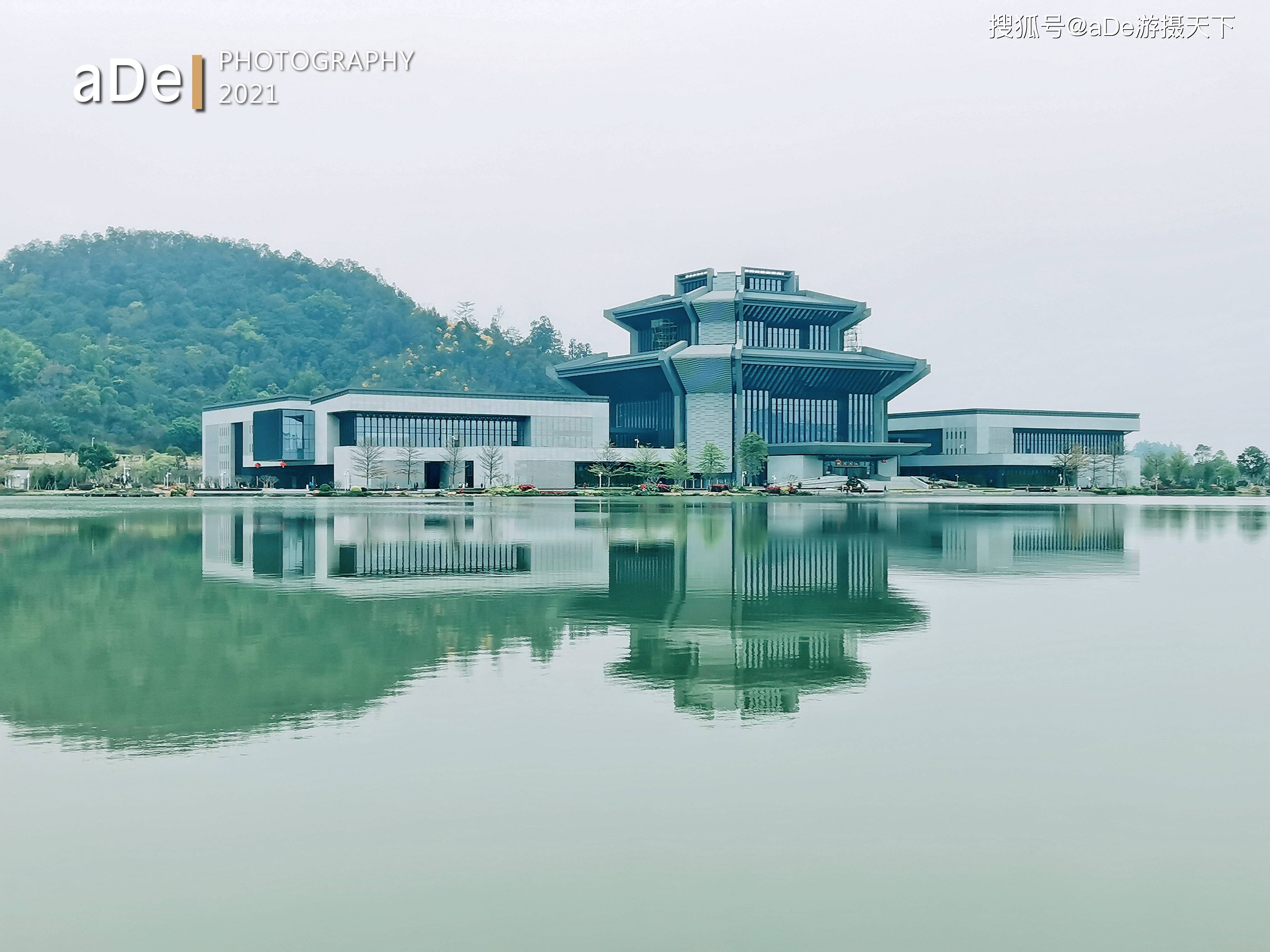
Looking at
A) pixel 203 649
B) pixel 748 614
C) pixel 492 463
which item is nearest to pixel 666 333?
pixel 492 463

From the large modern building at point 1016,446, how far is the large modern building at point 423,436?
4716cm

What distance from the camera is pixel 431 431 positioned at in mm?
140625

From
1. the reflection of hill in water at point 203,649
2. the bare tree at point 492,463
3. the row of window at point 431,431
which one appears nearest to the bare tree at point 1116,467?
the row of window at point 431,431

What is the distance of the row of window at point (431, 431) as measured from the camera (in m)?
138

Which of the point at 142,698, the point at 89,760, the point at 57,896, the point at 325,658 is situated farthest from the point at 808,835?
the point at 325,658

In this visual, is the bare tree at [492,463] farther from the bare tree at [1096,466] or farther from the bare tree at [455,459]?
the bare tree at [1096,466]

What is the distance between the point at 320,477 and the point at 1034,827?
13771 centimetres

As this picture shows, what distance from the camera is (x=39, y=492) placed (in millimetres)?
147875

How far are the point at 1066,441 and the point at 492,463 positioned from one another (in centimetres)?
8383

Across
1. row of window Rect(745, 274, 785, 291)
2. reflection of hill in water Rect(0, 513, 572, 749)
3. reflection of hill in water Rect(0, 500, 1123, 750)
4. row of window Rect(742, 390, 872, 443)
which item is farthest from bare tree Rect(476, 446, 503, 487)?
reflection of hill in water Rect(0, 513, 572, 749)

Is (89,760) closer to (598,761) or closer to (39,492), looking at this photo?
(598,761)

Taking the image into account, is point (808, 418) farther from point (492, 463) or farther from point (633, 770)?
point (633, 770)

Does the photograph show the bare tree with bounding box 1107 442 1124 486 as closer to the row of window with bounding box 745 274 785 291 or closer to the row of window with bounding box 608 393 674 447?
the row of window with bounding box 745 274 785 291

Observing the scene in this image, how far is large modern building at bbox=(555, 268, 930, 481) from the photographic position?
145m
